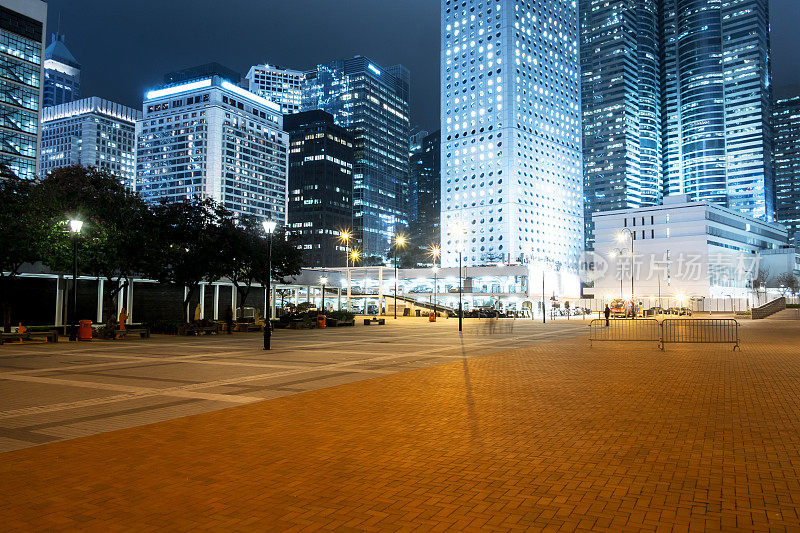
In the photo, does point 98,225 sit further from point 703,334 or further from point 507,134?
point 507,134

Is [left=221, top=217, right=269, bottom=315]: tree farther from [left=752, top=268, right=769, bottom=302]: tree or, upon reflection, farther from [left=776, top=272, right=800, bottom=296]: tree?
[left=752, top=268, right=769, bottom=302]: tree

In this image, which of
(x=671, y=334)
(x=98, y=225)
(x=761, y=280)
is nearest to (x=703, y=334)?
(x=671, y=334)

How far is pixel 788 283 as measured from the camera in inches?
4496

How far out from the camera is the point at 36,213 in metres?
28.0

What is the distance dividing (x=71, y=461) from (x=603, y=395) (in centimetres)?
963

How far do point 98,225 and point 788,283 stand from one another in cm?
12863

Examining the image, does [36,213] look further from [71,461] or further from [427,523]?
[427,523]

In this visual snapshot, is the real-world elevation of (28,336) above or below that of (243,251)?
below

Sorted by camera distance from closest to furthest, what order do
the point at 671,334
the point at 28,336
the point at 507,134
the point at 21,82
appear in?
1. the point at 28,336
2. the point at 671,334
3. the point at 21,82
4. the point at 507,134

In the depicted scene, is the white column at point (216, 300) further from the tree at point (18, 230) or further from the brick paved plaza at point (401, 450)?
the brick paved plaza at point (401, 450)

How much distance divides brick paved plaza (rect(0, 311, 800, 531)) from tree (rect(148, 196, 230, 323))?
18754 millimetres

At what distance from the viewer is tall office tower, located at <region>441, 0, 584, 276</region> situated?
162 meters

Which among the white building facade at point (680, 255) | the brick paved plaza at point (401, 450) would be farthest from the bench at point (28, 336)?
the white building facade at point (680, 255)

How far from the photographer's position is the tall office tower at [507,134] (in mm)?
162000
